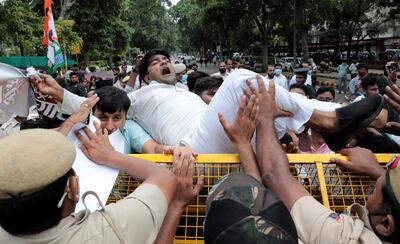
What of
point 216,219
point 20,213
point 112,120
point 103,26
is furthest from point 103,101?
point 103,26

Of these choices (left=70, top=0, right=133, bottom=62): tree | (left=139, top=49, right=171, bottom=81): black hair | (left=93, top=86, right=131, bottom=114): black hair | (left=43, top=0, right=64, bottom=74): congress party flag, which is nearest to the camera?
(left=93, top=86, right=131, bottom=114): black hair

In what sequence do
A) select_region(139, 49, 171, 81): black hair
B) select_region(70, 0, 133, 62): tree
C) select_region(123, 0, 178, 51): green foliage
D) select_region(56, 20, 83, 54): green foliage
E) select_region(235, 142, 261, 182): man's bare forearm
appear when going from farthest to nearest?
select_region(123, 0, 178, 51): green foliage < select_region(70, 0, 133, 62): tree < select_region(56, 20, 83, 54): green foliage < select_region(139, 49, 171, 81): black hair < select_region(235, 142, 261, 182): man's bare forearm

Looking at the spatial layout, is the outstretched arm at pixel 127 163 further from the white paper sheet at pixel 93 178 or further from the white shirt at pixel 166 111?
the white shirt at pixel 166 111

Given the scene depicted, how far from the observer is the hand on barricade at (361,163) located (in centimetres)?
169

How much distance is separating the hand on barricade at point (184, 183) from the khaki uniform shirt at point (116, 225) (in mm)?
230

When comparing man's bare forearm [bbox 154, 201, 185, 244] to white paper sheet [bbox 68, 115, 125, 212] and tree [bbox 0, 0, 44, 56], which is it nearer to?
white paper sheet [bbox 68, 115, 125, 212]

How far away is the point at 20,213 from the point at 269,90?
1.32m

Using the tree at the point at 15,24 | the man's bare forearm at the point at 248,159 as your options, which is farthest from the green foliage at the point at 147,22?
the man's bare forearm at the point at 248,159

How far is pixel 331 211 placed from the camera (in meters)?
1.39

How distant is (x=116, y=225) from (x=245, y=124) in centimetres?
86

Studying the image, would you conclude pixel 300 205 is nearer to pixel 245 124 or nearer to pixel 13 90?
pixel 245 124

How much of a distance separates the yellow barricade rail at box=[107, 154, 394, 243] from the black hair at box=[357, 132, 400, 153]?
1.76 feet

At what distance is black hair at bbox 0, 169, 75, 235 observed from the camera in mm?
1080

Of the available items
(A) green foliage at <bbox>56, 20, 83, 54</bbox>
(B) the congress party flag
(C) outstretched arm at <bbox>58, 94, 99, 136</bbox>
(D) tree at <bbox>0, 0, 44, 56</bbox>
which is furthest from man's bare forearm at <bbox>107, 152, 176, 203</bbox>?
(A) green foliage at <bbox>56, 20, 83, 54</bbox>
